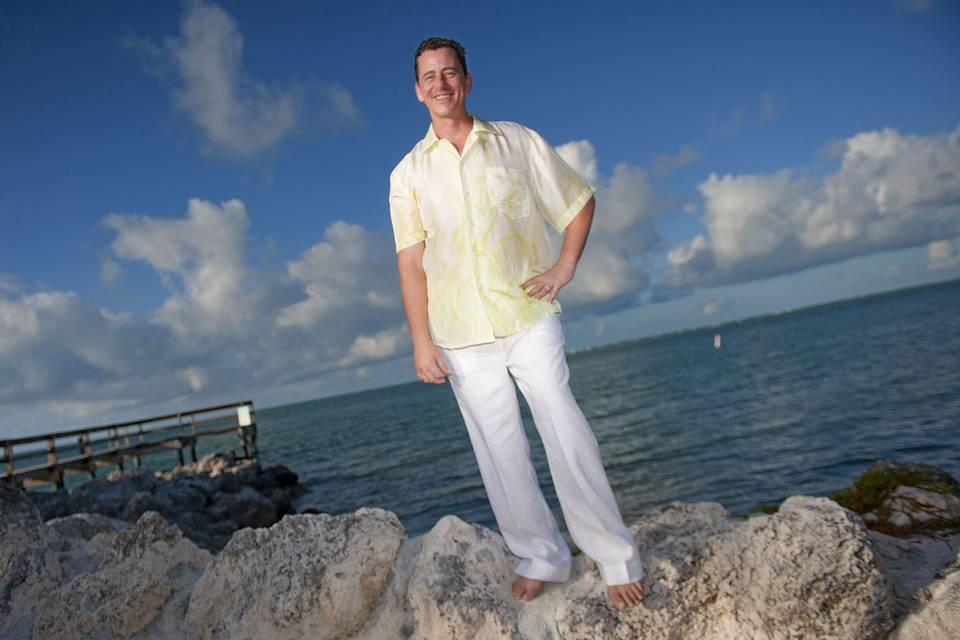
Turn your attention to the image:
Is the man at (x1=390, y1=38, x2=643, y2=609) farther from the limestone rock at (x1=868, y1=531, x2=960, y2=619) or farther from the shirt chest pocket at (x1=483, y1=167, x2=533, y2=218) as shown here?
the limestone rock at (x1=868, y1=531, x2=960, y2=619)

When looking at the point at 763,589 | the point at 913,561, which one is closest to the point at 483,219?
the point at 763,589

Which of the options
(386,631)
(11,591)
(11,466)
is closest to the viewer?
(386,631)

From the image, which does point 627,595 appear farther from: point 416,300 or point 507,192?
point 507,192

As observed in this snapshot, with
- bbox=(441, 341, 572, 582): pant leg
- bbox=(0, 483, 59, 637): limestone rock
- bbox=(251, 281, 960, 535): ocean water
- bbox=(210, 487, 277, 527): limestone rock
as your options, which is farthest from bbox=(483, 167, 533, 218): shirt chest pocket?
bbox=(210, 487, 277, 527): limestone rock

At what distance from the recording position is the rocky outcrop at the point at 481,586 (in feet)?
7.95

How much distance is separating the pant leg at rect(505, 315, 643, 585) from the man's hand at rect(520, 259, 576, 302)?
4.1 inches

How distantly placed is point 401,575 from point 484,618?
552mm

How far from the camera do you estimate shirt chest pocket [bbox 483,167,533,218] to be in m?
2.56

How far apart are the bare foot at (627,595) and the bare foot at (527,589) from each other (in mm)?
374

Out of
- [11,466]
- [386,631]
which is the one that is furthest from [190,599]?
[11,466]

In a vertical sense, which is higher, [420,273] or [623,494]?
[420,273]

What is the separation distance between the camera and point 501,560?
2996mm

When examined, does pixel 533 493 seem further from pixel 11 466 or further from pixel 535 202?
pixel 11 466

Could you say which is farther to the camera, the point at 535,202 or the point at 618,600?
the point at 535,202
